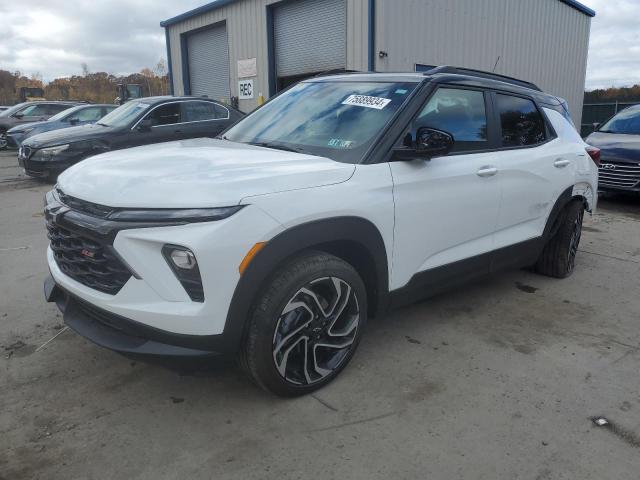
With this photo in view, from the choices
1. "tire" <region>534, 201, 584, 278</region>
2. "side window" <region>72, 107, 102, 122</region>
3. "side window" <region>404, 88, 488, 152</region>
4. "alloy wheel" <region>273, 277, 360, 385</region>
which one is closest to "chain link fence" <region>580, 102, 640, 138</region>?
"side window" <region>72, 107, 102, 122</region>

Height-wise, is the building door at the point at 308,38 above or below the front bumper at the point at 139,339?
above

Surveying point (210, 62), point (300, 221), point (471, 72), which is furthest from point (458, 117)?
point (210, 62)

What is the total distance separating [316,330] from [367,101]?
4.77 ft

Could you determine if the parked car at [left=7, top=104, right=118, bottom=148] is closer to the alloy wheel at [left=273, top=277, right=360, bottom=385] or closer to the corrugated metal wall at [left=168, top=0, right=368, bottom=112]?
the corrugated metal wall at [left=168, top=0, right=368, bottom=112]

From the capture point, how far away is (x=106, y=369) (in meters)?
3.02

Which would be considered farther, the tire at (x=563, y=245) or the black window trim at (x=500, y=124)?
the tire at (x=563, y=245)

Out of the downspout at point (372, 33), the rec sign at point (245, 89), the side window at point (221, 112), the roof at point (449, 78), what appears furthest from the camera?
the rec sign at point (245, 89)

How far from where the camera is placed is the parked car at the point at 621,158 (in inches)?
312

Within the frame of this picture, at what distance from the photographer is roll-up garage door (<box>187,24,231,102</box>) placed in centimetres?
1678

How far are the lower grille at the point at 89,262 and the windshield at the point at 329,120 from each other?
1.23 metres

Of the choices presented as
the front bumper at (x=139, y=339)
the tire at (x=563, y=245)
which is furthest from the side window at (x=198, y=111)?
the front bumper at (x=139, y=339)

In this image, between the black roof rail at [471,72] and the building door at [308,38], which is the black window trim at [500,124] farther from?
the building door at [308,38]

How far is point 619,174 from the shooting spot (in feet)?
26.5

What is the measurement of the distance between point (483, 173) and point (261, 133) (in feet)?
4.91
